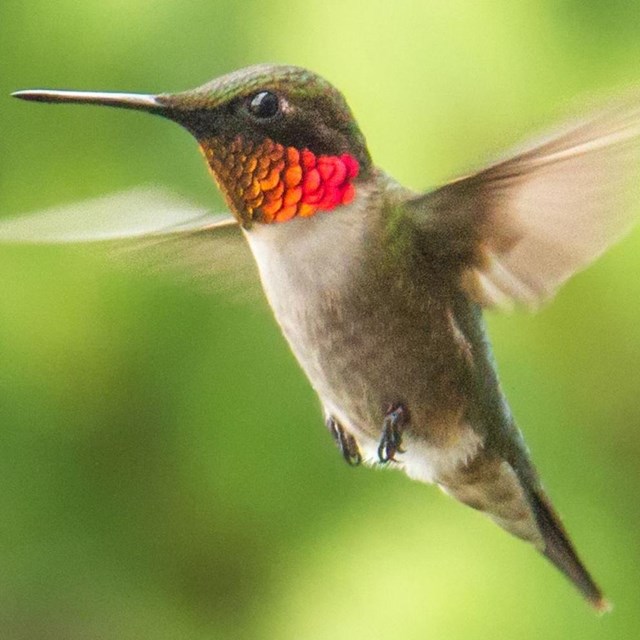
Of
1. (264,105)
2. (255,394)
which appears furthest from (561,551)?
(255,394)

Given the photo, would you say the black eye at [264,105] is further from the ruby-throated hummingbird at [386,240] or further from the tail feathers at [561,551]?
the tail feathers at [561,551]

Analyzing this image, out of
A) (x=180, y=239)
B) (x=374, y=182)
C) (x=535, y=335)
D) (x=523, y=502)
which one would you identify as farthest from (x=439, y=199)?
(x=535, y=335)

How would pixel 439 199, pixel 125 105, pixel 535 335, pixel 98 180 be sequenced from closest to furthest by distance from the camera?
1. pixel 125 105
2. pixel 439 199
3. pixel 535 335
4. pixel 98 180

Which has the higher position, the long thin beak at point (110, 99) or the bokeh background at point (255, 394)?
the long thin beak at point (110, 99)

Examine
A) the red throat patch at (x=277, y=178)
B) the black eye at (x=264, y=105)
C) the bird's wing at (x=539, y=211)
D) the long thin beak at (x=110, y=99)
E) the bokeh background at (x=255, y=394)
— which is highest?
the long thin beak at (x=110, y=99)

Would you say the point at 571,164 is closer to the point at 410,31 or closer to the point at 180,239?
the point at 180,239

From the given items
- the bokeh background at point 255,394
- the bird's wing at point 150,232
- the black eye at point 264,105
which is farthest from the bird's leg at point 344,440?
the bokeh background at point 255,394

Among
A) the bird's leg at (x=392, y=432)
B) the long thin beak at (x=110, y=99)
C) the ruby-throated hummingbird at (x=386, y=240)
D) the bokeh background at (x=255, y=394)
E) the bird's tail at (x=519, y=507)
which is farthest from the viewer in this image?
the bokeh background at (x=255, y=394)

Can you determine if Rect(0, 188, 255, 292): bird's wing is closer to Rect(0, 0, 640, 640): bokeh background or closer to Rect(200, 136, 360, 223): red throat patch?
Rect(200, 136, 360, 223): red throat patch
